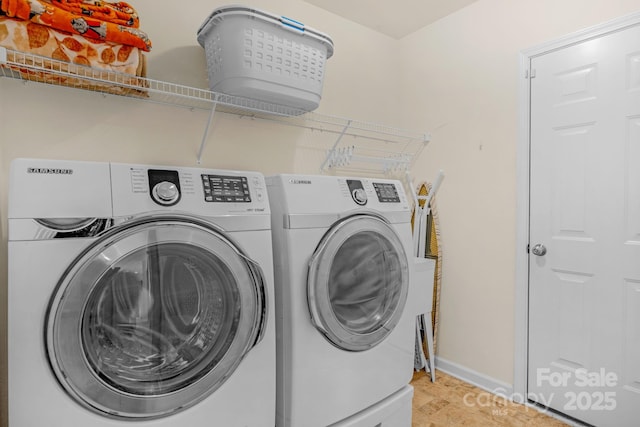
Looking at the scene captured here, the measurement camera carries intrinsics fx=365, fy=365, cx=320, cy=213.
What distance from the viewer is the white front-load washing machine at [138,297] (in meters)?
0.97

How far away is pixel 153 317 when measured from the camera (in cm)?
115

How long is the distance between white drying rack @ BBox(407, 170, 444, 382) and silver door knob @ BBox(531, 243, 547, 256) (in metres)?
0.66

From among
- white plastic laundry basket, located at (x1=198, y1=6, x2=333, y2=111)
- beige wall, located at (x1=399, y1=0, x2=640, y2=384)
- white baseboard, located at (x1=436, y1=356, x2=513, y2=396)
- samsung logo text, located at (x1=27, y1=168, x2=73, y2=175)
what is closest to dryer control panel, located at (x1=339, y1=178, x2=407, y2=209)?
white plastic laundry basket, located at (x1=198, y1=6, x2=333, y2=111)

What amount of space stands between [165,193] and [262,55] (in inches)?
34.3

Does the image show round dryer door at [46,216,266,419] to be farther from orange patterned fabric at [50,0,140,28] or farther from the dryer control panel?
orange patterned fabric at [50,0,140,28]

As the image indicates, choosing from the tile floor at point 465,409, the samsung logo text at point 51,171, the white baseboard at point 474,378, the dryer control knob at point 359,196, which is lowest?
the tile floor at point 465,409

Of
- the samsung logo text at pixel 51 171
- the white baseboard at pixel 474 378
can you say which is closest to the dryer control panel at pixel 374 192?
the samsung logo text at pixel 51 171

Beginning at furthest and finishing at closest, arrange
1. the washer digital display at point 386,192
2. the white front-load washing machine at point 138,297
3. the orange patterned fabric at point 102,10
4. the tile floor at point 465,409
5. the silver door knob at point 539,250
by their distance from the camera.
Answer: the silver door knob at point 539,250, the tile floor at point 465,409, the washer digital display at point 386,192, the orange patterned fabric at point 102,10, the white front-load washing machine at point 138,297

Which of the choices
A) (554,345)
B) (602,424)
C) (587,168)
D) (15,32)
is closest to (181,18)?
(15,32)

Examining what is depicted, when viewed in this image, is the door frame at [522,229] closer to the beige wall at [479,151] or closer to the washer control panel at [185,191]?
the beige wall at [479,151]

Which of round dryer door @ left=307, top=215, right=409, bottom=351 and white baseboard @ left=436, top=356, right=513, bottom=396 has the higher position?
round dryer door @ left=307, top=215, right=409, bottom=351

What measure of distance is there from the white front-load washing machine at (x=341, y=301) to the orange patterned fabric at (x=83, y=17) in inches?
31.3

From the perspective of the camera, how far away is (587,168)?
195 centimetres

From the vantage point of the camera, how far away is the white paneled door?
182cm
